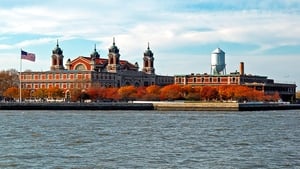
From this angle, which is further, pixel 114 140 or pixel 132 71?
pixel 132 71

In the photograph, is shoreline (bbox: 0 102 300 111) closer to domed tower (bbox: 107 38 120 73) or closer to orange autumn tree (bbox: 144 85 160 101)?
orange autumn tree (bbox: 144 85 160 101)

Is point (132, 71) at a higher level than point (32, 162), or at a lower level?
higher

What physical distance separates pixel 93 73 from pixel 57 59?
48.6 feet

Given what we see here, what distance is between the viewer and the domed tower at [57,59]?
164 m

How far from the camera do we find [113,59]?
166 m

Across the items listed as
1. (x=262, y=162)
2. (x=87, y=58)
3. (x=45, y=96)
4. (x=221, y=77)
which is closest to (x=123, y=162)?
(x=262, y=162)

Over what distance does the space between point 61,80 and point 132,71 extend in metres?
23.7

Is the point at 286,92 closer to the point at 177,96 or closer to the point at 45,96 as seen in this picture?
the point at 177,96

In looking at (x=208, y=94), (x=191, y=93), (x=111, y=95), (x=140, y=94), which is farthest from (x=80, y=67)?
(x=208, y=94)

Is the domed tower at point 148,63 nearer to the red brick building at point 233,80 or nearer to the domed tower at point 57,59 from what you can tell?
the red brick building at point 233,80

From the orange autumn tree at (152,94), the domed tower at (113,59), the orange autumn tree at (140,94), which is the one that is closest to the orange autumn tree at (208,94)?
the orange autumn tree at (152,94)

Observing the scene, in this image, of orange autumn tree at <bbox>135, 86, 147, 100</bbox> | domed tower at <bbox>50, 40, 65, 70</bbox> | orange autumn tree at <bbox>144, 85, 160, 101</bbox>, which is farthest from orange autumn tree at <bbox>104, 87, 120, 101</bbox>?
domed tower at <bbox>50, 40, 65, 70</bbox>

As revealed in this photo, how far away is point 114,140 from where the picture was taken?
39094 millimetres

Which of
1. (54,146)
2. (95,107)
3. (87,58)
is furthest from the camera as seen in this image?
(87,58)
